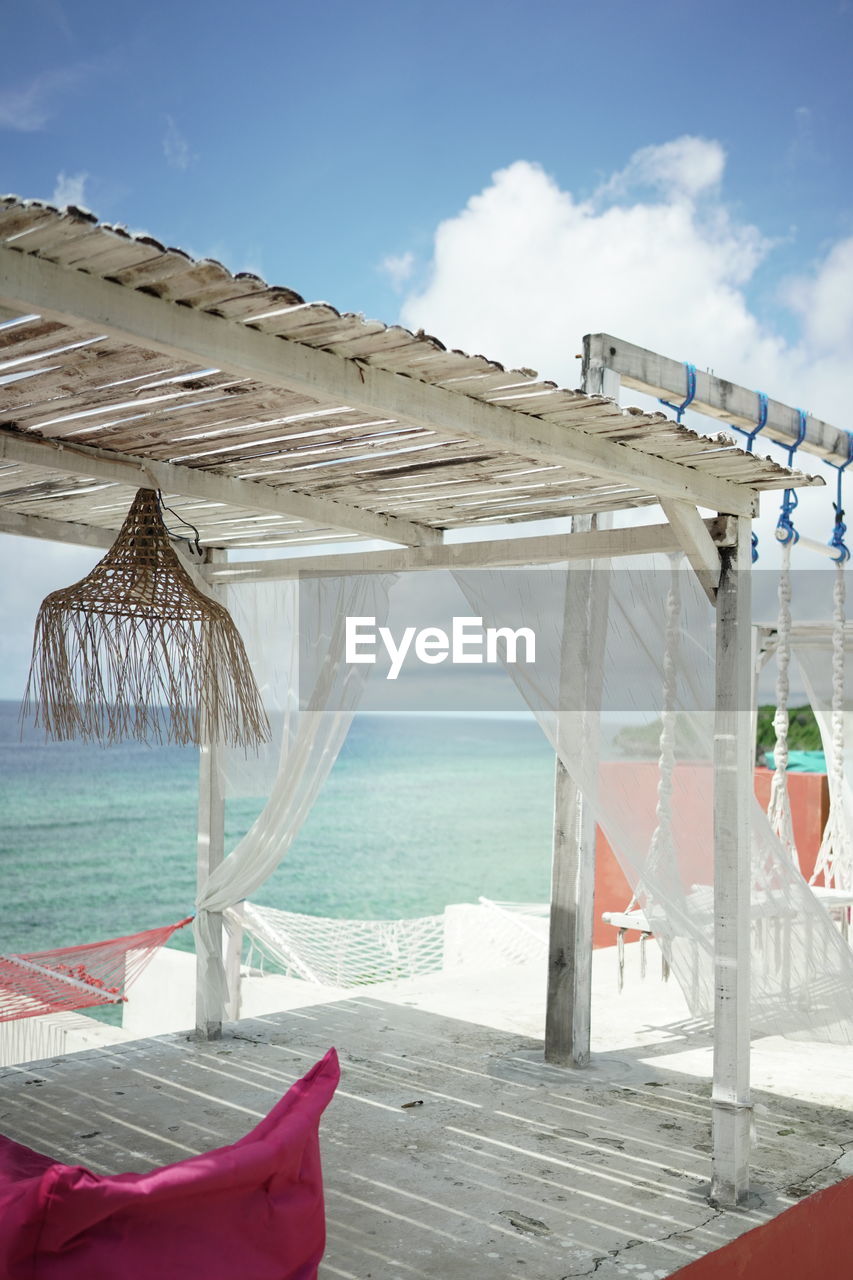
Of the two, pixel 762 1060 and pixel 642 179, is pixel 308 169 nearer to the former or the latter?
pixel 642 179

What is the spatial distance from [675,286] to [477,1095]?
134 feet

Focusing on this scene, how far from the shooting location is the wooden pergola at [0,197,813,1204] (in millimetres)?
2047

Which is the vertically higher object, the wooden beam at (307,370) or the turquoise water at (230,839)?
the wooden beam at (307,370)

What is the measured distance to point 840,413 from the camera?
136ft

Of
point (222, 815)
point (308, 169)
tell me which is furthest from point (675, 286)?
point (222, 815)

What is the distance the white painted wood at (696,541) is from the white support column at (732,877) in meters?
0.03

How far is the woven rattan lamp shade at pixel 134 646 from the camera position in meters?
3.36

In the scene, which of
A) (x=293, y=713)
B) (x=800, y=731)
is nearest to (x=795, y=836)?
(x=293, y=713)

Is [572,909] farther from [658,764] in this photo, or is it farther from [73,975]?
[73,975]

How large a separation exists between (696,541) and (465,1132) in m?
1.88

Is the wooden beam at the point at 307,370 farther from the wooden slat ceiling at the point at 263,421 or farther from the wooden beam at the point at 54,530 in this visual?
the wooden beam at the point at 54,530

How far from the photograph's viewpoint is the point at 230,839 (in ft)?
111

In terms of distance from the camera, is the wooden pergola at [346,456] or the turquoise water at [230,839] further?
the turquoise water at [230,839]

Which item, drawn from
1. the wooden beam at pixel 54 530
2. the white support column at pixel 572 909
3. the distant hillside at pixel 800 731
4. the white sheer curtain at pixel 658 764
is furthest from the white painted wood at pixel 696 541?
the distant hillside at pixel 800 731
